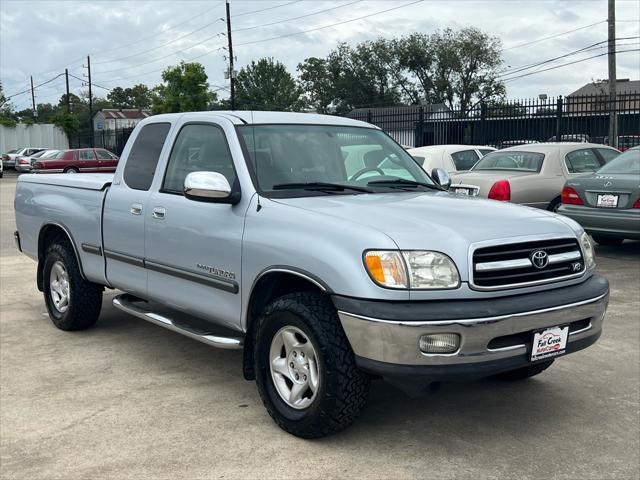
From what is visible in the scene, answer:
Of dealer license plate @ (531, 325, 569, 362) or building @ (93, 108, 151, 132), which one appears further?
building @ (93, 108, 151, 132)

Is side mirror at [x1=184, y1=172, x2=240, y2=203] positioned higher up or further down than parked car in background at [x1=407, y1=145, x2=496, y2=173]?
further down

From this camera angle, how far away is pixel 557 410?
14.9 feet

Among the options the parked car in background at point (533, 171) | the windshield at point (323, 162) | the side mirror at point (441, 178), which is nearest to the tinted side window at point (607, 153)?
the parked car in background at point (533, 171)

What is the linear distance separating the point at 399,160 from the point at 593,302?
1.85m

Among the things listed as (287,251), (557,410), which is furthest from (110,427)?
(557,410)

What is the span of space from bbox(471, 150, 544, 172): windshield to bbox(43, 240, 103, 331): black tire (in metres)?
7.00

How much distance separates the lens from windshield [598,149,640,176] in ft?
32.9

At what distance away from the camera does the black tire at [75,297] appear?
633cm

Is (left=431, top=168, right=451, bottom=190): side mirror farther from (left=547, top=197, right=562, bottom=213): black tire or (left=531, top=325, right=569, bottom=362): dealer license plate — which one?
(left=547, top=197, right=562, bottom=213): black tire

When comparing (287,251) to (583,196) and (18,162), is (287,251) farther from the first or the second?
(18,162)

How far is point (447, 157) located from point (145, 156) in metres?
8.24

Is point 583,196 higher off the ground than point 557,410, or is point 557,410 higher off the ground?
point 583,196

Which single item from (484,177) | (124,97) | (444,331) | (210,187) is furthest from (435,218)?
(124,97)

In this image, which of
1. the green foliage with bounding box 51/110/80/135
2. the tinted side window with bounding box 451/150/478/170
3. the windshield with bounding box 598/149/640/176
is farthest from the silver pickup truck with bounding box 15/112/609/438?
the green foliage with bounding box 51/110/80/135
